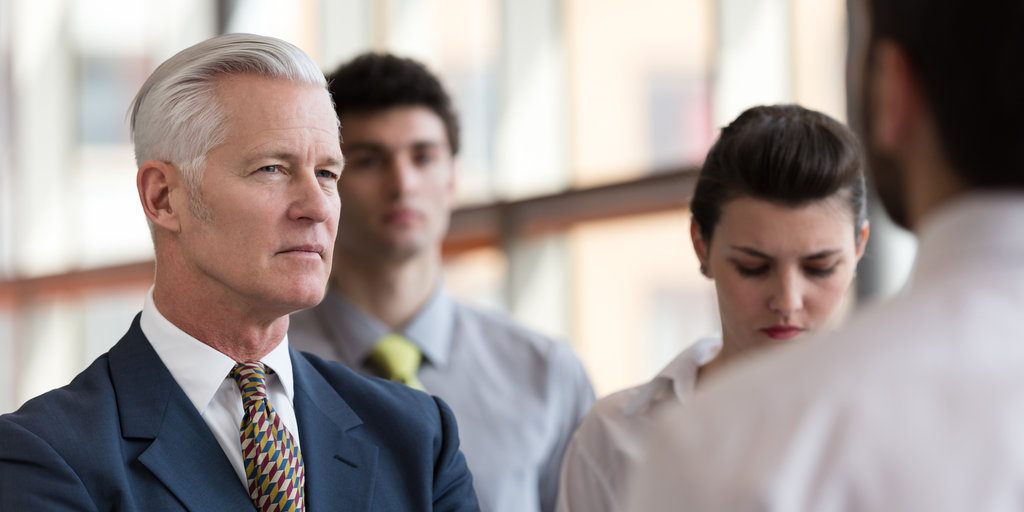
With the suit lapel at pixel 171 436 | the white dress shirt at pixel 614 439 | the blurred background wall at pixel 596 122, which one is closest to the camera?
the suit lapel at pixel 171 436

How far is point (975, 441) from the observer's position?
82cm

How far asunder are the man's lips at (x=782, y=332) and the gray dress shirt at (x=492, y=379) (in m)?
0.81

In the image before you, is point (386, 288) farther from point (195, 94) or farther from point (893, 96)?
point (893, 96)

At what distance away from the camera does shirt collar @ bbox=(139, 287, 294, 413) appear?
1.88 m

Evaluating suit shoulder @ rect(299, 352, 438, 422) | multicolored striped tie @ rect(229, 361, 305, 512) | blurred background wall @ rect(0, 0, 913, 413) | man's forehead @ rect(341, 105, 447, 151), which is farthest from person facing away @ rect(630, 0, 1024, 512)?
blurred background wall @ rect(0, 0, 913, 413)

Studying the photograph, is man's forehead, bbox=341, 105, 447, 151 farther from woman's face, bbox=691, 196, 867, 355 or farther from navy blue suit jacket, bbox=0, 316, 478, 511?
woman's face, bbox=691, 196, 867, 355

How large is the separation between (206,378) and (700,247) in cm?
104

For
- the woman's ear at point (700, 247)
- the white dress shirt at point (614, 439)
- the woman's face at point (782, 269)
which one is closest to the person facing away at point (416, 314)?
the white dress shirt at point (614, 439)

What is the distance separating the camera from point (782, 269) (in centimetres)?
218

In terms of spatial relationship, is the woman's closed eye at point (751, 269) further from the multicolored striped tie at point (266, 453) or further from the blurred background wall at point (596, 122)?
the blurred background wall at point (596, 122)

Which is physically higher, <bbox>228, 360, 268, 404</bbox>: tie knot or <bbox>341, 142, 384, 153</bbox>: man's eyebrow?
<bbox>341, 142, 384, 153</bbox>: man's eyebrow

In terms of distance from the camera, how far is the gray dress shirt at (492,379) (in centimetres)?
280

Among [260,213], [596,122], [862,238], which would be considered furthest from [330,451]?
[596,122]

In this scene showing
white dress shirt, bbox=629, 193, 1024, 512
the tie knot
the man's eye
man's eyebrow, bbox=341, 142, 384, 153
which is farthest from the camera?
man's eyebrow, bbox=341, 142, 384, 153
